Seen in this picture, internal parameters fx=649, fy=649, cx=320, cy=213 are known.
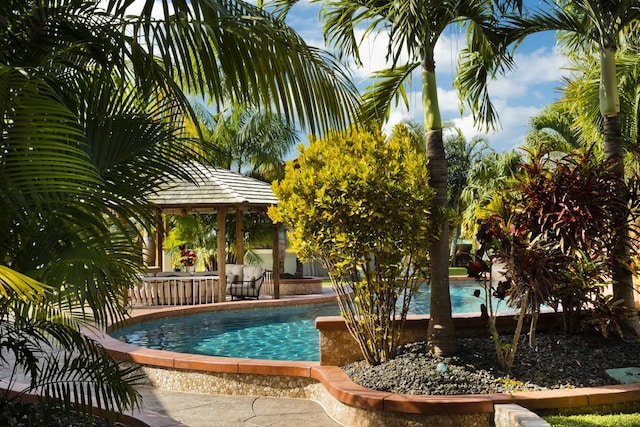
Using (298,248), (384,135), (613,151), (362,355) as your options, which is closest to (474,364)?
Answer: (362,355)

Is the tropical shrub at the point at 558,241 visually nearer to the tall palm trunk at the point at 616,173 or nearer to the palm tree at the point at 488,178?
the tall palm trunk at the point at 616,173

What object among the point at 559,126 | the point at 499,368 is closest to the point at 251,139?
the point at 559,126

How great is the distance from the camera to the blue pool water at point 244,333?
401 inches

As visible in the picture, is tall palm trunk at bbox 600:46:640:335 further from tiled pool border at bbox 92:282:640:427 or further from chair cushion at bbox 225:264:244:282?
chair cushion at bbox 225:264:244:282

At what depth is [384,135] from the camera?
6.93m

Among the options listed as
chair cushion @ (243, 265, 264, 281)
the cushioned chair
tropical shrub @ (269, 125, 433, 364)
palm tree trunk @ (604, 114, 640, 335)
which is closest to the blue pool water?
the cushioned chair

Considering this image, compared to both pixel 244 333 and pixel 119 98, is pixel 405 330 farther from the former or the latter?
pixel 244 333

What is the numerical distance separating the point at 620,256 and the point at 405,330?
248 cm

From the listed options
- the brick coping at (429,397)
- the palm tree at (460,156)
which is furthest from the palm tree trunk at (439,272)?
the palm tree at (460,156)

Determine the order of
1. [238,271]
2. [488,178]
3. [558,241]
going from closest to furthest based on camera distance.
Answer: [558,241] → [238,271] → [488,178]

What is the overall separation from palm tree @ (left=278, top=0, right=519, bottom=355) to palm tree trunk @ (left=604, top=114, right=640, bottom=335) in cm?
175

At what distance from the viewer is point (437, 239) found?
264 inches

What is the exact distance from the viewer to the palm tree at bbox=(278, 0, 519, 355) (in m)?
6.46

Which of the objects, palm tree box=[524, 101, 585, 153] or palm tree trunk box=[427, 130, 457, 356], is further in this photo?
palm tree box=[524, 101, 585, 153]
